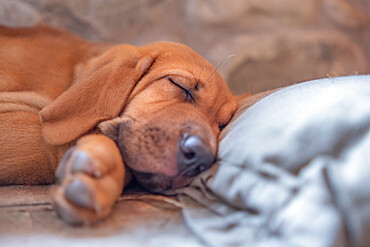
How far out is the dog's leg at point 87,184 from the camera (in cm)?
99

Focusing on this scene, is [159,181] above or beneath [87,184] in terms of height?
beneath

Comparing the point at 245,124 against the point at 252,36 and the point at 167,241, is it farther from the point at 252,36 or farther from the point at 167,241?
the point at 252,36

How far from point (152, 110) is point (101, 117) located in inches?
7.6

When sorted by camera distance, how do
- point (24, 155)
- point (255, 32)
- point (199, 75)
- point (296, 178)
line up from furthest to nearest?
point (255, 32) → point (199, 75) → point (24, 155) → point (296, 178)

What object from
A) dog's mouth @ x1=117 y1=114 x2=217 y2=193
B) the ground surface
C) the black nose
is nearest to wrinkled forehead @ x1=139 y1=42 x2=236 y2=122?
dog's mouth @ x1=117 y1=114 x2=217 y2=193

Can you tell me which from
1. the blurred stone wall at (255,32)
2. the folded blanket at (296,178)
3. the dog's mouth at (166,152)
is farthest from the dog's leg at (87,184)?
the blurred stone wall at (255,32)

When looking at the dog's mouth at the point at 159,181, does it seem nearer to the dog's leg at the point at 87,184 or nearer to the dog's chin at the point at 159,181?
the dog's chin at the point at 159,181

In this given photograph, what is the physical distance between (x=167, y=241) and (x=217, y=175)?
0.28 metres

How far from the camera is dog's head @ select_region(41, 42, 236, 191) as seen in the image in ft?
4.22

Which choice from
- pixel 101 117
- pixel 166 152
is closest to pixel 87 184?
pixel 166 152

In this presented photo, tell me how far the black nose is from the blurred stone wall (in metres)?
1.42

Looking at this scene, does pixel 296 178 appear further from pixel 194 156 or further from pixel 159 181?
pixel 159 181

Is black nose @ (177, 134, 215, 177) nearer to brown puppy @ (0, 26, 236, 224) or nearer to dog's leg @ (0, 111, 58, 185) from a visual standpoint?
brown puppy @ (0, 26, 236, 224)

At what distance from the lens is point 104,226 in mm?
1039
